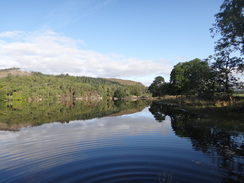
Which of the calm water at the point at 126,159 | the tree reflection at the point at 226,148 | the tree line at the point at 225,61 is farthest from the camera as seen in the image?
the tree line at the point at 225,61

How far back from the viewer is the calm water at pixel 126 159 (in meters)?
9.07

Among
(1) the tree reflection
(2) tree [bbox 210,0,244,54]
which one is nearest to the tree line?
(2) tree [bbox 210,0,244,54]

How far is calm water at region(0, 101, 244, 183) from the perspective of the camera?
29.8 feet

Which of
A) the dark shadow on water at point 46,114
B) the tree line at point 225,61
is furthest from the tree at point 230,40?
the dark shadow on water at point 46,114

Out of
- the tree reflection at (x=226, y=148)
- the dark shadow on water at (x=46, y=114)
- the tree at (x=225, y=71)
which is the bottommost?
the dark shadow on water at (x=46, y=114)

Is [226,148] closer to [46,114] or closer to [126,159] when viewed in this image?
[126,159]

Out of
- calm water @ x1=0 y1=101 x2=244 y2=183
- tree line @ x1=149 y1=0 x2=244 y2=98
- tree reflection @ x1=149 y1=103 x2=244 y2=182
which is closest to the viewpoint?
calm water @ x1=0 y1=101 x2=244 y2=183

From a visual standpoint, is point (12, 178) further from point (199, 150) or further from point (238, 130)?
point (238, 130)

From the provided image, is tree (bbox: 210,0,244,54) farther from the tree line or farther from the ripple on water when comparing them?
the ripple on water

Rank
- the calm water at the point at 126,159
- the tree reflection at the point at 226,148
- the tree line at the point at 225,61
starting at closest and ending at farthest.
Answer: the calm water at the point at 126,159 → the tree reflection at the point at 226,148 → the tree line at the point at 225,61

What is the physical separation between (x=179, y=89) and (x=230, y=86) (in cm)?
4285

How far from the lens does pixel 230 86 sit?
95.0ft

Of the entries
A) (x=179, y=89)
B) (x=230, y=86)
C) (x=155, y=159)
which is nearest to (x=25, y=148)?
(x=155, y=159)

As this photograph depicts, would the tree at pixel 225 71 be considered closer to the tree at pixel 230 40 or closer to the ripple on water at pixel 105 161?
the tree at pixel 230 40
